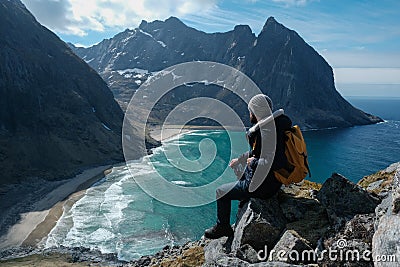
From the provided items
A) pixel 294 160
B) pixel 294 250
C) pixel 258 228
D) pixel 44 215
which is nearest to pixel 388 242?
pixel 294 250

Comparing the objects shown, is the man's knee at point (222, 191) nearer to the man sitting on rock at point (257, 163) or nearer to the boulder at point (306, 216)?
the man sitting on rock at point (257, 163)

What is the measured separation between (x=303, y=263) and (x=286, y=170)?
208 cm

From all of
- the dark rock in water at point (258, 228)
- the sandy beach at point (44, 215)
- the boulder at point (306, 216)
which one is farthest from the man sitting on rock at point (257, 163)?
the sandy beach at point (44, 215)

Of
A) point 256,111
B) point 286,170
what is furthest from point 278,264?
point 256,111

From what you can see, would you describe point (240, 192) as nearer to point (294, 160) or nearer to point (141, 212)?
point (294, 160)

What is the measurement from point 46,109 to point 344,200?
435 ft

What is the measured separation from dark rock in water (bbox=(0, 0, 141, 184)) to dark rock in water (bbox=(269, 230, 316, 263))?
3524 inches

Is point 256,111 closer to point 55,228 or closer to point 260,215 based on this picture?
point 260,215

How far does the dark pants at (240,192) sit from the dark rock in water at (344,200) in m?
1.37

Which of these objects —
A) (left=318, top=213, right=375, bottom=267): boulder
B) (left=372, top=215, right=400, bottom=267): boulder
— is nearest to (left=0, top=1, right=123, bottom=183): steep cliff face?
(left=318, top=213, right=375, bottom=267): boulder

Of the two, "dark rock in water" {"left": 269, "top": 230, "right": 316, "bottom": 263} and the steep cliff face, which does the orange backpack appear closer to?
"dark rock in water" {"left": 269, "top": 230, "right": 316, "bottom": 263}

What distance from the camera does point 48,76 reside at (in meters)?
137

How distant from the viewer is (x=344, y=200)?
7727mm

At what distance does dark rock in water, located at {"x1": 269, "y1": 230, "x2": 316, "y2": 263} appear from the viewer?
6473mm
